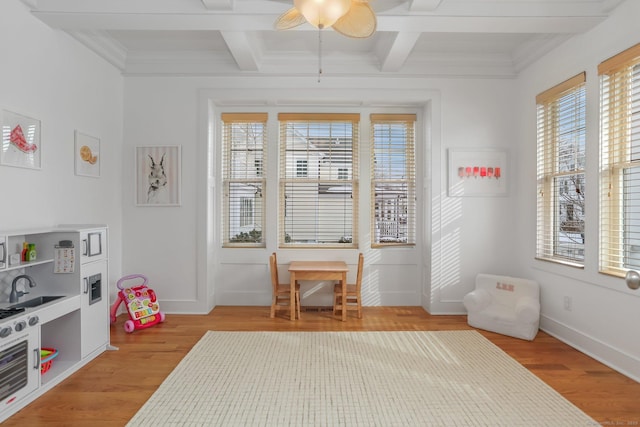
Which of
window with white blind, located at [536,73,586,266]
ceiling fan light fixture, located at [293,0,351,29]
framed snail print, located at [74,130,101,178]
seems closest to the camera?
ceiling fan light fixture, located at [293,0,351,29]

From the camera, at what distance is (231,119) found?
482cm

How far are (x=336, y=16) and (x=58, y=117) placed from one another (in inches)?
111

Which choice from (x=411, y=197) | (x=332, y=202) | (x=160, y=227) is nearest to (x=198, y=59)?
(x=160, y=227)

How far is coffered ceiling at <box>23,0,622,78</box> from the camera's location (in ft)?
10.2

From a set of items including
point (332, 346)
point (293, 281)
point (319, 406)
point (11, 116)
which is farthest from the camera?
point (293, 281)

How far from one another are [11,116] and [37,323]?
5.23ft

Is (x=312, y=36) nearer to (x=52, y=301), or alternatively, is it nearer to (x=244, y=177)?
(x=244, y=177)

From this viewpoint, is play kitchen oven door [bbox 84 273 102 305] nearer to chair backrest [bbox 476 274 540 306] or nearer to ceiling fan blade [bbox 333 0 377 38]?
ceiling fan blade [bbox 333 0 377 38]

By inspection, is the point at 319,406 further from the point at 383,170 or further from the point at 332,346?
the point at 383,170

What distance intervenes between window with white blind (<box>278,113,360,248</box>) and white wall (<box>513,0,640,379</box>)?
6.59 ft

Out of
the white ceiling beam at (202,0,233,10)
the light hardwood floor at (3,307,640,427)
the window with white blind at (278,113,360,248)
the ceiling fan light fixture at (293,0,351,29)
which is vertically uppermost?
the white ceiling beam at (202,0,233,10)

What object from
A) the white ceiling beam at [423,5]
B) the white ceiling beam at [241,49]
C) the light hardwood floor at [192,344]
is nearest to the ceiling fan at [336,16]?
the white ceiling beam at [423,5]

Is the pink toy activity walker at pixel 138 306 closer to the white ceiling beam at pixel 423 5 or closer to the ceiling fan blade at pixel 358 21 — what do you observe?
the ceiling fan blade at pixel 358 21

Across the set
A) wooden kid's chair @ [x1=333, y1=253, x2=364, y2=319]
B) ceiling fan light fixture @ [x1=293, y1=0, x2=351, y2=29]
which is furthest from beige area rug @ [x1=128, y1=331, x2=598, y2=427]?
ceiling fan light fixture @ [x1=293, y1=0, x2=351, y2=29]
